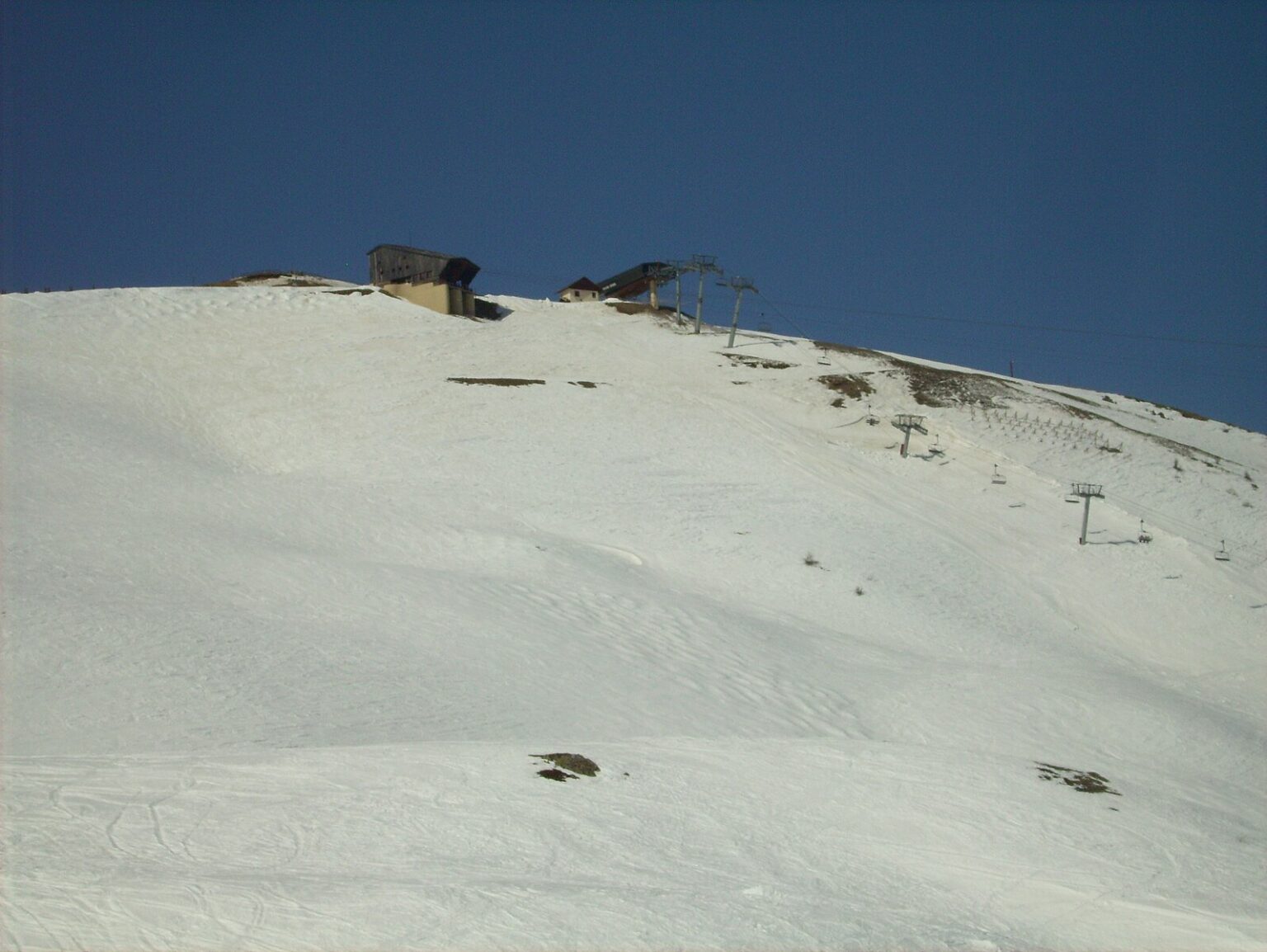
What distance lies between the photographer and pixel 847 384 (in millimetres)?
48062

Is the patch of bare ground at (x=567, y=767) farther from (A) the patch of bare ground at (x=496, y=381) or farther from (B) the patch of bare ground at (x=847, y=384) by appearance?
(B) the patch of bare ground at (x=847, y=384)

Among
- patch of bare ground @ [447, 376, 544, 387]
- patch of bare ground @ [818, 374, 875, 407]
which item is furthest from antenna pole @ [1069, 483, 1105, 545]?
patch of bare ground @ [447, 376, 544, 387]

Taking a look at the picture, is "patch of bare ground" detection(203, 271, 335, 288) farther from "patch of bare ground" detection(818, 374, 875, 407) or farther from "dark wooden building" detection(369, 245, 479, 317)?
"patch of bare ground" detection(818, 374, 875, 407)

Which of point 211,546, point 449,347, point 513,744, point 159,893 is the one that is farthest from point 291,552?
point 449,347

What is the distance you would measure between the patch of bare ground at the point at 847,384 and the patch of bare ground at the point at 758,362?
8.48 ft

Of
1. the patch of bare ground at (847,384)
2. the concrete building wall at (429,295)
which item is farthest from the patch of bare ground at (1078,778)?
the concrete building wall at (429,295)

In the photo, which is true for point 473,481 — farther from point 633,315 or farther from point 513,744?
point 633,315

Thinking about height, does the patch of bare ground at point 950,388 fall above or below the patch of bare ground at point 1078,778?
above

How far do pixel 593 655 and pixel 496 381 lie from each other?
2466 centimetres

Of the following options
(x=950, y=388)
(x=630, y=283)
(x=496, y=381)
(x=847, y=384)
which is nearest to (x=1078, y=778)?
(x=496, y=381)

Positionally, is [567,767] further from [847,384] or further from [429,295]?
[429,295]

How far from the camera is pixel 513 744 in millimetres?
14312

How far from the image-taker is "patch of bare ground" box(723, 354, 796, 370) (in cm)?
5116

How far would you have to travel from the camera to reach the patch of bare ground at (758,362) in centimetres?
5116
